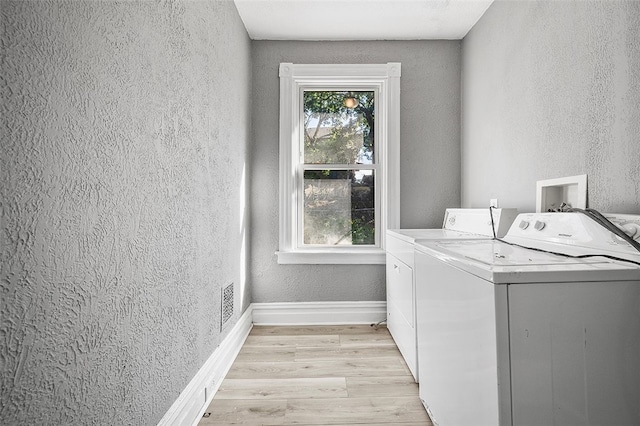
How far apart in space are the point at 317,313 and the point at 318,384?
3.16 ft

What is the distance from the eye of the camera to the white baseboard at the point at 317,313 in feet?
9.31

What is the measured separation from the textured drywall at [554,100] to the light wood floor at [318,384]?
4.04 feet

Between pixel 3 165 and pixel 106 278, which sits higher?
pixel 3 165

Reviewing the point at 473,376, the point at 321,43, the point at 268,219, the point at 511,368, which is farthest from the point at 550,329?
the point at 321,43

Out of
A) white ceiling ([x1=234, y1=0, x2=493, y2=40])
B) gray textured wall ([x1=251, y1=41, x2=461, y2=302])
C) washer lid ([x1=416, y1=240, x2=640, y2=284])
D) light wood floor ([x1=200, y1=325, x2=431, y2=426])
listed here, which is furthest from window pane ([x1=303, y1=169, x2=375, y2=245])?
washer lid ([x1=416, y1=240, x2=640, y2=284])

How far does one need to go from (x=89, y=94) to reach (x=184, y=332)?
40.0 inches

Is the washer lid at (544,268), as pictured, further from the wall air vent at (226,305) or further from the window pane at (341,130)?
the window pane at (341,130)

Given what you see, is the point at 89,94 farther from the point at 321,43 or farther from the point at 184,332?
the point at 321,43

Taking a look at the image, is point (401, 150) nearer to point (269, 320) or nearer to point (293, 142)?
point (293, 142)

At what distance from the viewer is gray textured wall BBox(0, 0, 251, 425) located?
68 cm

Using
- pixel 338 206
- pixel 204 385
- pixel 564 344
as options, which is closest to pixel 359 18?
pixel 338 206

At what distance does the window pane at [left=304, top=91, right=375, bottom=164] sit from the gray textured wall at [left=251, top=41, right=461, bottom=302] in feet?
0.89

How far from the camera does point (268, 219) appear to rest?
286 centimetres

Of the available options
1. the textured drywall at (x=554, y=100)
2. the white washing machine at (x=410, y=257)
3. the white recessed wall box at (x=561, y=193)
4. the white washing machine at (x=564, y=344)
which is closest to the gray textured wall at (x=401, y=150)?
the textured drywall at (x=554, y=100)
